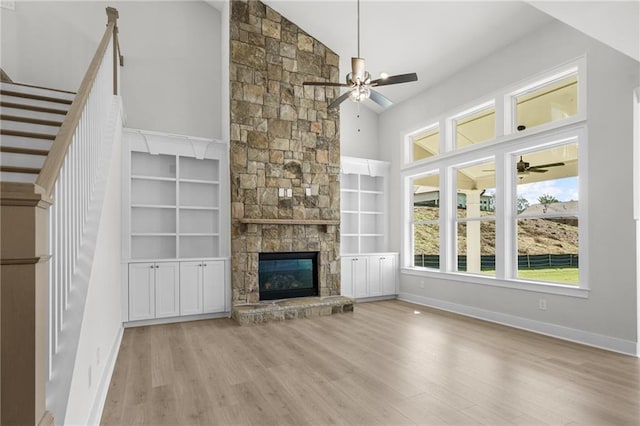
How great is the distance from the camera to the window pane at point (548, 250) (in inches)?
175

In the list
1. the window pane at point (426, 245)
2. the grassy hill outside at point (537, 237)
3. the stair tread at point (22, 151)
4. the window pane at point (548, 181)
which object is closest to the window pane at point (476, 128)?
the window pane at point (548, 181)

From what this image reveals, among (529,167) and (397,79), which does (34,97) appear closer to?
(397,79)

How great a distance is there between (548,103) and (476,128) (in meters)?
1.16

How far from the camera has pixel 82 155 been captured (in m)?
2.18

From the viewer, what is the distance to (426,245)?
22.4 feet

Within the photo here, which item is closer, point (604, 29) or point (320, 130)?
point (604, 29)

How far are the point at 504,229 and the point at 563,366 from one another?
215 cm

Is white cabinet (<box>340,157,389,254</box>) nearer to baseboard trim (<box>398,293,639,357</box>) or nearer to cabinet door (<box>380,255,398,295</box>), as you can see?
cabinet door (<box>380,255,398,295</box>)

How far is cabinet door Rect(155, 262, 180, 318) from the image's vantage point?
5.09 meters

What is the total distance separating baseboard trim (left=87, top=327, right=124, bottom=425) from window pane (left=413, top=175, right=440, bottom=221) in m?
5.36

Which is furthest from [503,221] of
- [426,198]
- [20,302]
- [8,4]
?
[8,4]

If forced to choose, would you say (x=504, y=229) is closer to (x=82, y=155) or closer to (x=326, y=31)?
(x=326, y=31)

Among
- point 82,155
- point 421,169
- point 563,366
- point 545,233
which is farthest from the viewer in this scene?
point 421,169

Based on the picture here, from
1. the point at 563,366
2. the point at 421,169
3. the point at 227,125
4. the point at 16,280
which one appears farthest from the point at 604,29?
the point at 227,125
